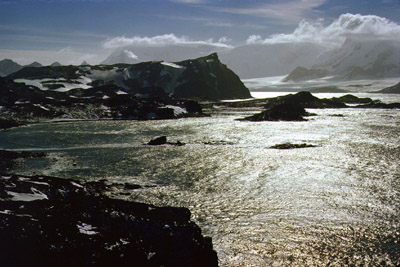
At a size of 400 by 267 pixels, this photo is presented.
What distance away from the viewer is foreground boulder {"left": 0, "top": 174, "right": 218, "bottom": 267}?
764 inches

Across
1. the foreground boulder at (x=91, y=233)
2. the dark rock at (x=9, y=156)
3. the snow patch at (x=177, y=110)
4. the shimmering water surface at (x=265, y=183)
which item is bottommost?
the shimmering water surface at (x=265, y=183)

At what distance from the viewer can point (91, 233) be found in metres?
21.1

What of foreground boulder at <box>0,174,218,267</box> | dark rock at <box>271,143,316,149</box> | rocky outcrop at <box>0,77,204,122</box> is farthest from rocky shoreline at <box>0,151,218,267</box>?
rocky outcrop at <box>0,77,204,122</box>

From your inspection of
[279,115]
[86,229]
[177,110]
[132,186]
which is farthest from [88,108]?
[86,229]

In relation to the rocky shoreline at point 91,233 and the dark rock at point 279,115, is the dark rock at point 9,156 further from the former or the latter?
the dark rock at point 279,115

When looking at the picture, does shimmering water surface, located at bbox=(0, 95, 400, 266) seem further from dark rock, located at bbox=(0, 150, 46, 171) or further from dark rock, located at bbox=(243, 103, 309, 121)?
dark rock, located at bbox=(243, 103, 309, 121)

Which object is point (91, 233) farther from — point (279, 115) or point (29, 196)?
point (279, 115)

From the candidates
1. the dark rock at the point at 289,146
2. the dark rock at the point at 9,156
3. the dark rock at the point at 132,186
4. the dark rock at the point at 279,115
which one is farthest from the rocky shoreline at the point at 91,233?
the dark rock at the point at 279,115

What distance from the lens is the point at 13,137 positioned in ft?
334

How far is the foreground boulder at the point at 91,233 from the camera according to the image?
19.4 metres

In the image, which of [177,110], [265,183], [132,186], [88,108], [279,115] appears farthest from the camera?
[177,110]

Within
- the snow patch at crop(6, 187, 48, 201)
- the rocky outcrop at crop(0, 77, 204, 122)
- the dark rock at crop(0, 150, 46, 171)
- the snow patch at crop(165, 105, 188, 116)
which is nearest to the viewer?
the snow patch at crop(6, 187, 48, 201)

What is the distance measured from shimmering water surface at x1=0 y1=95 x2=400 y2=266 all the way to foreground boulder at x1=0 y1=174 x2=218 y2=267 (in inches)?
259

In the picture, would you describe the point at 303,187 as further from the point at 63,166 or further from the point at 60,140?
the point at 60,140
